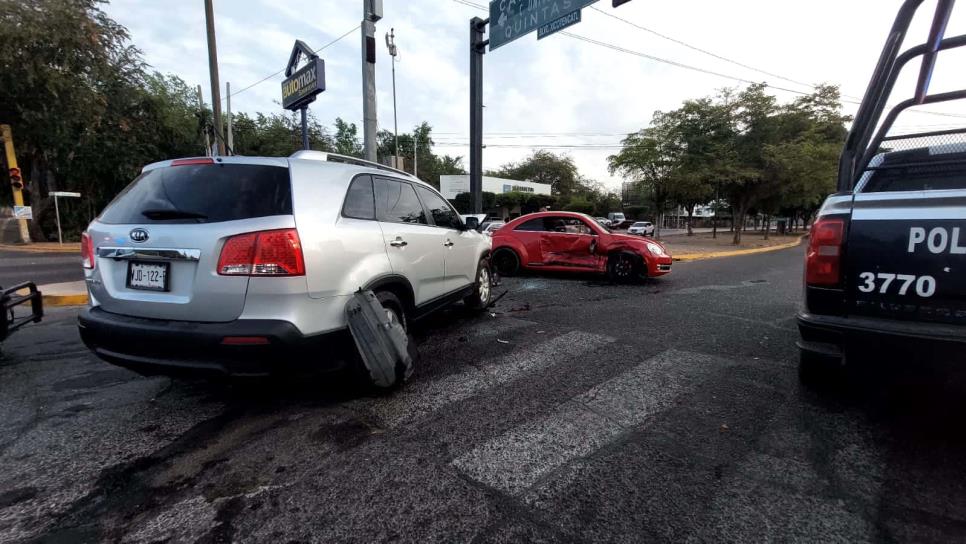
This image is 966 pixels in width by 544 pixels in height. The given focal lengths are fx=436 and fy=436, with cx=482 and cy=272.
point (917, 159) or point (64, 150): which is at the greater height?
point (64, 150)

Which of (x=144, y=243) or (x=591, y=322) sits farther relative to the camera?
(x=591, y=322)

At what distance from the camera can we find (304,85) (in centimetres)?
915

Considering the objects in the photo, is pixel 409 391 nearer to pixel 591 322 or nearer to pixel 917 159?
pixel 591 322

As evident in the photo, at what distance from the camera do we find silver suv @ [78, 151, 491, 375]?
8.03 feet

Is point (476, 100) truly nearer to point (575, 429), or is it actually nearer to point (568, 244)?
point (568, 244)

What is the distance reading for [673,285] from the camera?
8.52m

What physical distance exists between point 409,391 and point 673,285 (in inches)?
268

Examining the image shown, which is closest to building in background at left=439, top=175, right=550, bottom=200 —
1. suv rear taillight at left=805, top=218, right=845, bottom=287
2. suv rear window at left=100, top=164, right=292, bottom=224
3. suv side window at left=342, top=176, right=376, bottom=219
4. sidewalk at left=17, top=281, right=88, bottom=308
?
sidewalk at left=17, top=281, right=88, bottom=308

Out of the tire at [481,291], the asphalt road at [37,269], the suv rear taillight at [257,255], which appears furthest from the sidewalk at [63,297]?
the suv rear taillight at [257,255]

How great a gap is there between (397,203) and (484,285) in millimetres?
A: 2300

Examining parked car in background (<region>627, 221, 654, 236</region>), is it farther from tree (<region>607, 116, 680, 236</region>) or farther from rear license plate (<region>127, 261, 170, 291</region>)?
rear license plate (<region>127, 261, 170, 291</region>)

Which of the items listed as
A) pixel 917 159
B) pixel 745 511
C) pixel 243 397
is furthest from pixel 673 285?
pixel 243 397

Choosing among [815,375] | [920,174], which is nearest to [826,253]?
[815,375]

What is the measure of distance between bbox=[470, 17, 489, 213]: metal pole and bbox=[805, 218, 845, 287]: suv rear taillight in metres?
8.51
